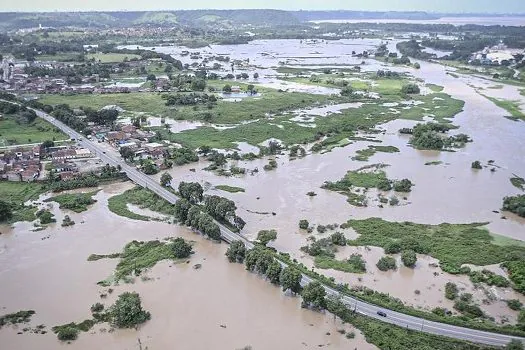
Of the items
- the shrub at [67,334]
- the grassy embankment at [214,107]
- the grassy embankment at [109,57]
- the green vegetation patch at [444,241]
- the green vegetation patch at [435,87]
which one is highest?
the grassy embankment at [109,57]

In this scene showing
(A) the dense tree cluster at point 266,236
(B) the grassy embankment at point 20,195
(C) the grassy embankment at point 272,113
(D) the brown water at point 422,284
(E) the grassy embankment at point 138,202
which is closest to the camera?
(D) the brown water at point 422,284

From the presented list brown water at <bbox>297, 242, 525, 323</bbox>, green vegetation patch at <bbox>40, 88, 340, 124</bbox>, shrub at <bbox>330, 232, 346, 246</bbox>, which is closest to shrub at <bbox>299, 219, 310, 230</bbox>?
shrub at <bbox>330, 232, 346, 246</bbox>

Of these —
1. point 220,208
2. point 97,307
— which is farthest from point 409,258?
point 97,307

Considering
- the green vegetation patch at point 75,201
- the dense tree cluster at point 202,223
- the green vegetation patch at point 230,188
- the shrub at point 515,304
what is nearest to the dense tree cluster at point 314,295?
the dense tree cluster at point 202,223

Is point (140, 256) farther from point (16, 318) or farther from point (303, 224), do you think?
point (303, 224)

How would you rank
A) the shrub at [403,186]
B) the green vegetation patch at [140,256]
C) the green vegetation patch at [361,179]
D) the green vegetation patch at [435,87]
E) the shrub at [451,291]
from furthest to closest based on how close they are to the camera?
the green vegetation patch at [435,87], the green vegetation patch at [361,179], the shrub at [403,186], the green vegetation patch at [140,256], the shrub at [451,291]

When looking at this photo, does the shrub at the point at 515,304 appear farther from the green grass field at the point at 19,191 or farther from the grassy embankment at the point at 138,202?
the green grass field at the point at 19,191

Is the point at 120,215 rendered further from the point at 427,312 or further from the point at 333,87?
the point at 333,87
